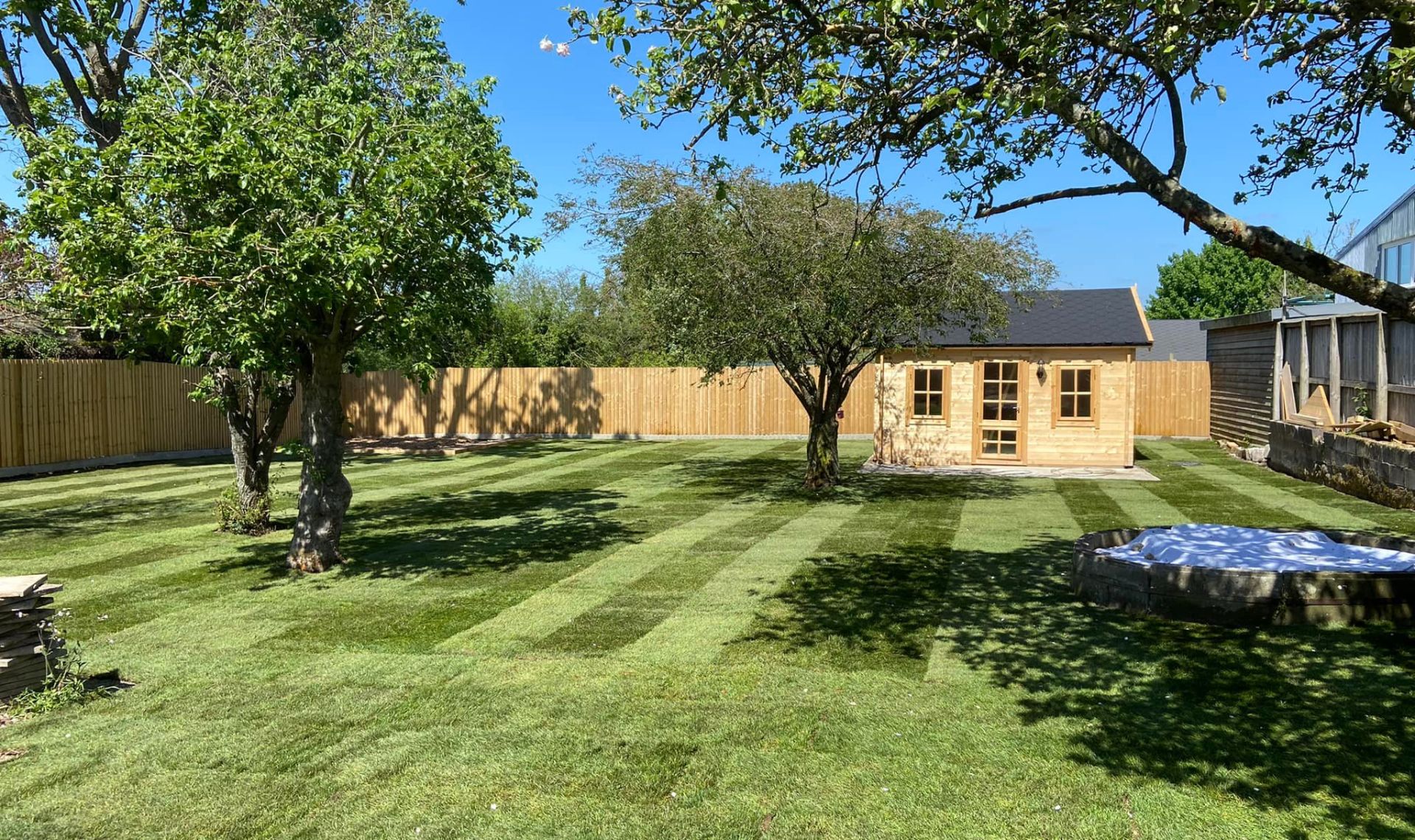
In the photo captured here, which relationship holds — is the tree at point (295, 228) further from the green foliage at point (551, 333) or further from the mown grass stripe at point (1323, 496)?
the green foliage at point (551, 333)

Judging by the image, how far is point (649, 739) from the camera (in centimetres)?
492

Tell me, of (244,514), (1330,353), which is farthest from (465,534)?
(1330,353)

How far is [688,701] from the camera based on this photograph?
17.9 feet

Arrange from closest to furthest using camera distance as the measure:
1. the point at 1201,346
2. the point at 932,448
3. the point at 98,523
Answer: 1. the point at 98,523
2. the point at 932,448
3. the point at 1201,346

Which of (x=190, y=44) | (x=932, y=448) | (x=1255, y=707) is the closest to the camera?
(x=1255, y=707)

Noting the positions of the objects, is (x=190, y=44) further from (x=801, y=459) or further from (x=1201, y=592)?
(x=801, y=459)

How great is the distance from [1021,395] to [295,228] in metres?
14.6

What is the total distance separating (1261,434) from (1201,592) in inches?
612

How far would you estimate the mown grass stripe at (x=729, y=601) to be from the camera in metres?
6.52

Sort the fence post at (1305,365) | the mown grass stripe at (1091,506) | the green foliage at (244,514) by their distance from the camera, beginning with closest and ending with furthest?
1. the green foliage at (244,514)
2. the mown grass stripe at (1091,506)
3. the fence post at (1305,365)

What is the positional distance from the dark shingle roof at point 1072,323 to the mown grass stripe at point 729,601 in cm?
783

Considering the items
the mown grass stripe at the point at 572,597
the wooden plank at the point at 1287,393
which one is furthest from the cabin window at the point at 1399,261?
the mown grass stripe at the point at 572,597

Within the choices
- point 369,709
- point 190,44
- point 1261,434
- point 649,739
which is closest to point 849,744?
point 649,739

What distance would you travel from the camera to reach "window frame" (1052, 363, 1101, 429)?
59.8ft
